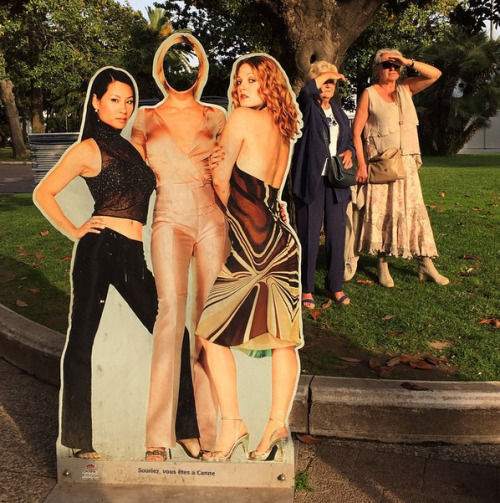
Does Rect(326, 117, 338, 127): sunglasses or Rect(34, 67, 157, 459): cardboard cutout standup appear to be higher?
Rect(326, 117, 338, 127): sunglasses

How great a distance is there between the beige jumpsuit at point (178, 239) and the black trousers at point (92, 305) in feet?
0.18

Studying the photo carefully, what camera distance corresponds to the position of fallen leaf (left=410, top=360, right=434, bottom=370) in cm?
433

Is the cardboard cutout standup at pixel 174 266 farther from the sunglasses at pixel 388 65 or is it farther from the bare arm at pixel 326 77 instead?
the sunglasses at pixel 388 65

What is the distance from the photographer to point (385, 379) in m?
4.03

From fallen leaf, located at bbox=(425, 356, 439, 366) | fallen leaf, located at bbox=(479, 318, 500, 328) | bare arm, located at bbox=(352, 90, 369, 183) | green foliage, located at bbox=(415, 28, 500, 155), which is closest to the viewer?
fallen leaf, located at bbox=(425, 356, 439, 366)

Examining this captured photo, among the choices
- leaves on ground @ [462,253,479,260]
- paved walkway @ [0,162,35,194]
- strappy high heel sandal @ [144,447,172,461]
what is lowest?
paved walkway @ [0,162,35,194]

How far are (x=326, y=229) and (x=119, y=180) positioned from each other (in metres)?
2.73

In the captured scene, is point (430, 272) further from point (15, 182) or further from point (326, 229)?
point (15, 182)

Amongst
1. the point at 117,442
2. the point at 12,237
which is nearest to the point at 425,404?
the point at 117,442

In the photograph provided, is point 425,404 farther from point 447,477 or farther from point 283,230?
point 283,230

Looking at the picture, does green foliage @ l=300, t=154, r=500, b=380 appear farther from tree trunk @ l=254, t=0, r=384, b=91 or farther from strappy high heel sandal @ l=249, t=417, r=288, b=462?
tree trunk @ l=254, t=0, r=384, b=91

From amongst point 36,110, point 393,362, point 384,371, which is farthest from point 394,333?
point 36,110

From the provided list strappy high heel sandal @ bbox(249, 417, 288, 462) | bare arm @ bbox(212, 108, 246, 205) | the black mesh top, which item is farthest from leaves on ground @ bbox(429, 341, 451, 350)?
the black mesh top

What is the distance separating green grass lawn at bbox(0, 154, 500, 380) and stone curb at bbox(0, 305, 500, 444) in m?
0.48
